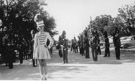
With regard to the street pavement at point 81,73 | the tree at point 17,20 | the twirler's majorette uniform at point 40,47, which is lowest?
the street pavement at point 81,73

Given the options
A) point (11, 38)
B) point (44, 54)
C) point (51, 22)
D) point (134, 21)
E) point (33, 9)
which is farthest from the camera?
point (51, 22)

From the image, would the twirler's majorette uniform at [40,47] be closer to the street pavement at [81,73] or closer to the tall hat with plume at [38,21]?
the tall hat with plume at [38,21]

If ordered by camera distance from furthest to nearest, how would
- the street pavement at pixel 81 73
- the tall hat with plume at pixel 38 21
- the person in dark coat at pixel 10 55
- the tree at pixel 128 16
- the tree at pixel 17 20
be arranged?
the tree at pixel 128 16 < the tree at pixel 17 20 < the person in dark coat at pixel 10 55 < the street pavement at pixel 81 73 < the tall hat with plume at pixel 38 21

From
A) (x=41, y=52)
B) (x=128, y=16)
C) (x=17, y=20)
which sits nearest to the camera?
(x=41, y=52)

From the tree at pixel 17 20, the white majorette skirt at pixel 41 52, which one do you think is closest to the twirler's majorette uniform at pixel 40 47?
the white majorette skirt at pixel 41 52

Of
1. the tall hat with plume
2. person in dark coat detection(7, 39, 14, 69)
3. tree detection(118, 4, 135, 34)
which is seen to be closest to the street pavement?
person in dark coat detection(7, 39, 14, 69)

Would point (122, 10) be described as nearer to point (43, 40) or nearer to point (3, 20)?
point (3, 20)

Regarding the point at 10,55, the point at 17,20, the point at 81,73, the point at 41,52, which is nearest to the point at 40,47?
the point at 41,52

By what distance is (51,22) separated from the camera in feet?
112

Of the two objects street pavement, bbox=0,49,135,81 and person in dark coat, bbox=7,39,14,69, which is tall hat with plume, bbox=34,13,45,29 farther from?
person in dark coat, bbox=7,39,14,69

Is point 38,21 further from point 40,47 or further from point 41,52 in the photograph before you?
point 41,52

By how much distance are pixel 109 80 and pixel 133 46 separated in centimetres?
3022

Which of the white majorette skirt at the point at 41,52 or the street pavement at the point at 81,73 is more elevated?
the white majorette skirt at the point at 41,52

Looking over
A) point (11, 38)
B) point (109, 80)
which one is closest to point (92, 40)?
point (11, 38)
